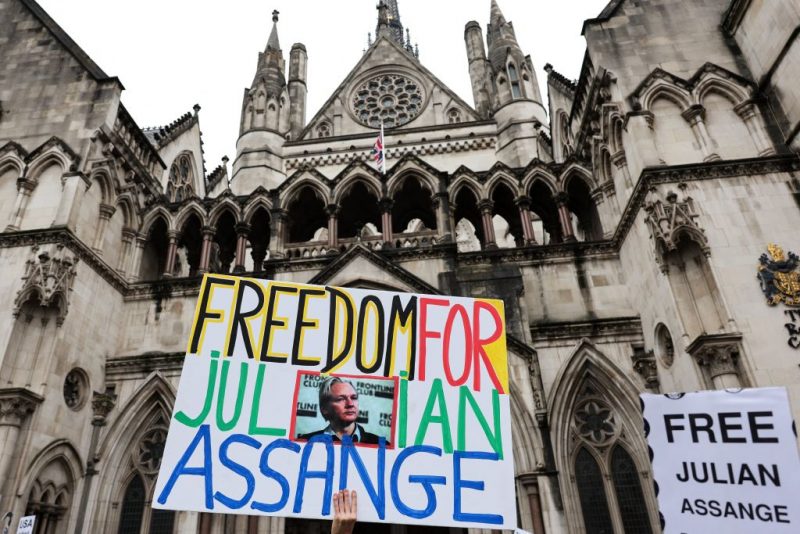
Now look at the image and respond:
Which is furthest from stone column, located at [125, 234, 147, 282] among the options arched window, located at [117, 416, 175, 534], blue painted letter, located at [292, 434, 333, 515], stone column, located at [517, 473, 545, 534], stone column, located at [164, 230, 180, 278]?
stone column, located at [517, 473, 545, 534]

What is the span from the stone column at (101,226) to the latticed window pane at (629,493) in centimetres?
1505

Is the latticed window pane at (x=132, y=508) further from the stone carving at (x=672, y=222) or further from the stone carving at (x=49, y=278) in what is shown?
the stone carving at (x=672, y=222)

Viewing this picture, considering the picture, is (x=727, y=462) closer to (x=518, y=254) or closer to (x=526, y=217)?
(x=518, y=254)

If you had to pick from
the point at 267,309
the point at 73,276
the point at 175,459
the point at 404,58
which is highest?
the point at 404,58

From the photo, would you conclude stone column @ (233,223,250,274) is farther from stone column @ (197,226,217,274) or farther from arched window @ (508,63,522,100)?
arched window @ (508,63,522,100)

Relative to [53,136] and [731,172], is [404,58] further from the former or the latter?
[731,172]

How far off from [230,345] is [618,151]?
1177 centimetres

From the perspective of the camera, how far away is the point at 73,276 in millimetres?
14164

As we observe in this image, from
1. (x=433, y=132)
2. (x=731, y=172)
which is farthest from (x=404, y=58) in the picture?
(x=731, y=172)

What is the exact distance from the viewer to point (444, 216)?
1614 centimetres

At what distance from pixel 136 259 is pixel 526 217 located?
12324mm

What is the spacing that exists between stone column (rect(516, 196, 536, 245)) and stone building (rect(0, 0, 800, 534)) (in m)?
0.12

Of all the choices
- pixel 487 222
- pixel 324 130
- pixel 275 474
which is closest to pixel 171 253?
pixel 487 222

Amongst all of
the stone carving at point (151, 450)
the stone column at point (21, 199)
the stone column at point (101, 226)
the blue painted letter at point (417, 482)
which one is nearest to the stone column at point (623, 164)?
the blue painted letter at point (417, 482)
